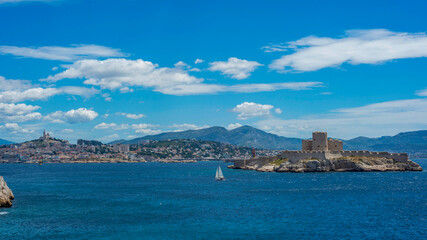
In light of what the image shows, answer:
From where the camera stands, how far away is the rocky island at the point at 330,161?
119 m

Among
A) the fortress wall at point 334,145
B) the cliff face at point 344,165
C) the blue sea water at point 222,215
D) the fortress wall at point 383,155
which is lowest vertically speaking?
A: the blue sea water at point 222,215

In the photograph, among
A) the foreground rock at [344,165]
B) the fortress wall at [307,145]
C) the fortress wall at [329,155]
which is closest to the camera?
the foreground rock at [344,165]

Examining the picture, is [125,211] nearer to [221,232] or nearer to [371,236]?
[221,232]

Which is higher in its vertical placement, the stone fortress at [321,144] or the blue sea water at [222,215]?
the stone fortress at [321,144]

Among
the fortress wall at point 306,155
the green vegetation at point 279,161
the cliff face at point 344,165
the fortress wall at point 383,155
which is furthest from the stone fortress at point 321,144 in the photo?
the fortress wall at point 306,155

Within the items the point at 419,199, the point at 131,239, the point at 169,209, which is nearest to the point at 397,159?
the point at 419,199

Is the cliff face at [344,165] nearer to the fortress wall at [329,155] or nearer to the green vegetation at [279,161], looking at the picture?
the green vegetation at [279,161]

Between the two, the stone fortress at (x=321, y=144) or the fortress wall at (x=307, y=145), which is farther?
the fortress wall at (x=307, y=145)

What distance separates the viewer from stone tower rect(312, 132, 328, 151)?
129500 millimetres

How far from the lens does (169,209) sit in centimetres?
5309

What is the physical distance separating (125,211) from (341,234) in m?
26.6

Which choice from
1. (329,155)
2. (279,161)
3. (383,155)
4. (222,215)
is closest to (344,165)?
(329,155)

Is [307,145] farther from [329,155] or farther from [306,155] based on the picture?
[306,155]

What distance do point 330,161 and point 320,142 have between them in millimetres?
10681
